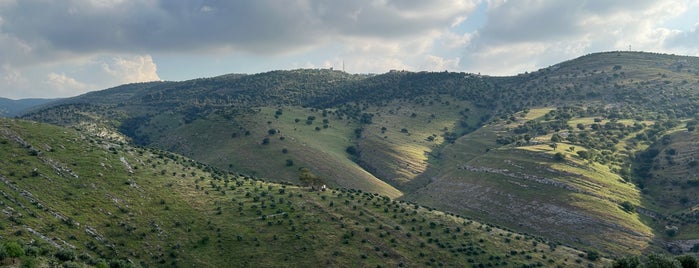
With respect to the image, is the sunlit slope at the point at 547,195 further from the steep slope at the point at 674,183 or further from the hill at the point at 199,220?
the hill at the point at 199,220

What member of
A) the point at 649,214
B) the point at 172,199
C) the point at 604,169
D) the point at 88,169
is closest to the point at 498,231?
the point at 649,214

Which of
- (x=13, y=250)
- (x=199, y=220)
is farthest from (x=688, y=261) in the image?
(x=199, y=220)

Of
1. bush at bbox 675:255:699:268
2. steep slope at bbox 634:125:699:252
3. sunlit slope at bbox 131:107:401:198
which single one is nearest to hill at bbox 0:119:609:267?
steep slope at bbox 634:125:699:252

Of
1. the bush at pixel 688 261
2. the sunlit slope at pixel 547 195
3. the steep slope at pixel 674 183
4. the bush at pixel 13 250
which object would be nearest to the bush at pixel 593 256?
the sunlit slope at pixel 547 195

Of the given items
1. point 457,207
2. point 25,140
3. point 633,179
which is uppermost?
point 25,140

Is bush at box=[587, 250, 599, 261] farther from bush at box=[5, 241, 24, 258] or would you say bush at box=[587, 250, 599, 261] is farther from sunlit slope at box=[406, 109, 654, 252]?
bush at box=[5, 241, 24, 258]

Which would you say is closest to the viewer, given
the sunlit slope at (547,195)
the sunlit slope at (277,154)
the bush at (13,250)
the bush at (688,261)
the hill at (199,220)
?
the bush at (13,250)

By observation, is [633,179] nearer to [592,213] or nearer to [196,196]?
[592,213]

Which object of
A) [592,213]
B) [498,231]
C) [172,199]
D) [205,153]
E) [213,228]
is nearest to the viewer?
[213,228]
